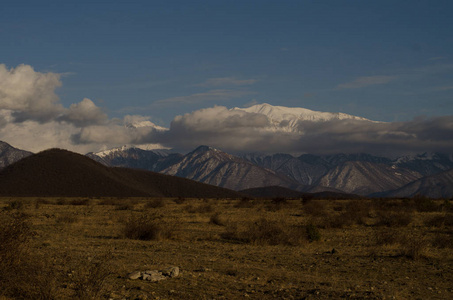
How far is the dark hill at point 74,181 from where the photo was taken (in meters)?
154

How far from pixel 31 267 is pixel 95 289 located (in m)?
2.23

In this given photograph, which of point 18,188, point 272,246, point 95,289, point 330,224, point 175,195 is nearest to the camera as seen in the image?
point 95,289

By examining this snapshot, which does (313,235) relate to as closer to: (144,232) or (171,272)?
(144,232)

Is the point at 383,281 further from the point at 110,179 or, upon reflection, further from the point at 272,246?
the point at 110,179

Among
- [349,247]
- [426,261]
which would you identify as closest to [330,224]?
[349,247]

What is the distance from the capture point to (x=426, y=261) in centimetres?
1894

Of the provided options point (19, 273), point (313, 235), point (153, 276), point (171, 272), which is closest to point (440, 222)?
point (313, 235)

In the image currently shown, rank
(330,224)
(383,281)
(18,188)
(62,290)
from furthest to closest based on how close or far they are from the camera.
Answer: (18,188) < (330,224) < (383,281) < (62,290)

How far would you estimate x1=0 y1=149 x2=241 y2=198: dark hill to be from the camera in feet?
505

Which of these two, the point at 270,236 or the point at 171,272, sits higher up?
the point at 171,272

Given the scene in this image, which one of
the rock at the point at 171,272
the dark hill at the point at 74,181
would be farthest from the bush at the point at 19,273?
the dark hill at the point at 74,181

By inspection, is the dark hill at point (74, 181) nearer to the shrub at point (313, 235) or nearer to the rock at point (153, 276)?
the shrub at point (313, 235)

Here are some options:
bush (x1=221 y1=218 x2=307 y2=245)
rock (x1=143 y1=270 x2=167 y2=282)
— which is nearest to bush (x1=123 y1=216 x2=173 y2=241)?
bush (x1=221 y1=218 x2=307 y2=245)

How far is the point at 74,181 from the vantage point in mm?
164250
